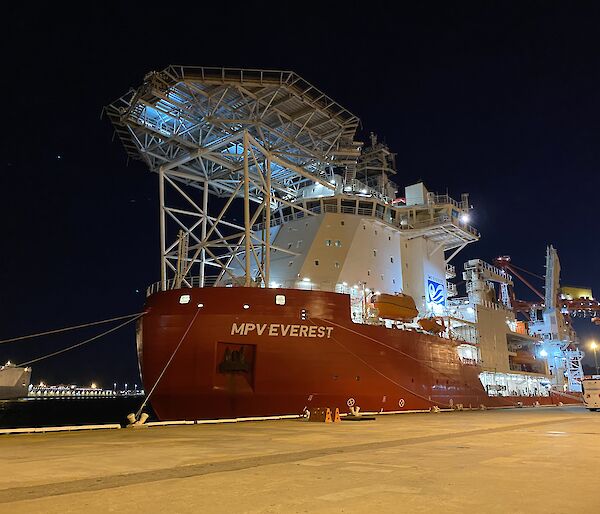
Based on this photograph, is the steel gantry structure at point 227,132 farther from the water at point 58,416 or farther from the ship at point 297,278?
the water at point 58,416

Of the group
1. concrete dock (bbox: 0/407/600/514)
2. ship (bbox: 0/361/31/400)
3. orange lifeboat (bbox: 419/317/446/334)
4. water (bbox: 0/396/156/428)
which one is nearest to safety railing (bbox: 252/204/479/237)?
orange lifeboat (bbox: 419/317/446/334)

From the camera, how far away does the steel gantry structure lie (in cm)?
1973

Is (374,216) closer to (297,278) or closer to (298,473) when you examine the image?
(297,278)

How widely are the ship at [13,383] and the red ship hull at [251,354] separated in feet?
209

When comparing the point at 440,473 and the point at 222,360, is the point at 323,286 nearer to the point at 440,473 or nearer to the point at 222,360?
the point at 222,360

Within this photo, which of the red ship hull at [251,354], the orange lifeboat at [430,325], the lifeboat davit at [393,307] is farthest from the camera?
the orange lifeboat at [430,325]

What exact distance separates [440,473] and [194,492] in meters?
3.00

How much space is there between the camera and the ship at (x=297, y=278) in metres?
16.9

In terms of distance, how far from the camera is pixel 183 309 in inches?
667

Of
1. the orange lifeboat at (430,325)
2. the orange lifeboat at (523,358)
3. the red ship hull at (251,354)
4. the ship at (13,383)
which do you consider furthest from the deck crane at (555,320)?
the ship at (13,383)

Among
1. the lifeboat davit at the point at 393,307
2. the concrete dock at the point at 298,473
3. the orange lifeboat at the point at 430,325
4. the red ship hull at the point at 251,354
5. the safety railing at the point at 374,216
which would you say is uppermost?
the safety railing at the point at 374,216

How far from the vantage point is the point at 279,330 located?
17.2 m

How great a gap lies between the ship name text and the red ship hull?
0.11ft

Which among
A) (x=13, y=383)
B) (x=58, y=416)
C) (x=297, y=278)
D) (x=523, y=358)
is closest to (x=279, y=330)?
(x=297, y=278)
